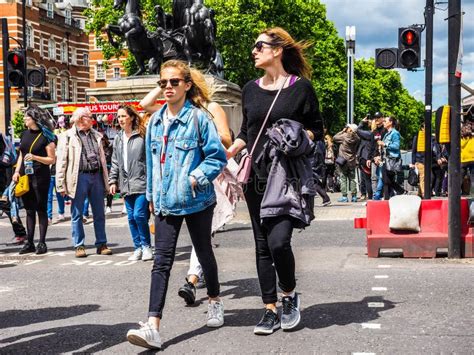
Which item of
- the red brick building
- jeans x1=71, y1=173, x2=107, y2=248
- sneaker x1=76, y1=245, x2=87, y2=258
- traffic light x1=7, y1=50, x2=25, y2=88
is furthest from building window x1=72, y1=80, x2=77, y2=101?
sneaker x1=76, y1=245, x2=87, y2=258

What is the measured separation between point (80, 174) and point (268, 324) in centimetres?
509

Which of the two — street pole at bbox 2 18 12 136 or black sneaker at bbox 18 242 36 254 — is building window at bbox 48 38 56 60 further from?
black sneaker at bbox 18 242 36 254

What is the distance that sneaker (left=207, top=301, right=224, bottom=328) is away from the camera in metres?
5.31

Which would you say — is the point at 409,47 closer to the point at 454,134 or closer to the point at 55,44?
the point at 454,134

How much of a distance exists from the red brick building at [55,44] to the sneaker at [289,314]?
5992 cm

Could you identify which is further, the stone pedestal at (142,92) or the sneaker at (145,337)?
the stone pedestal at (142,92)

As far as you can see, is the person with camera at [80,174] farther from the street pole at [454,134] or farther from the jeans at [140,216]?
the street pole at [454,134]

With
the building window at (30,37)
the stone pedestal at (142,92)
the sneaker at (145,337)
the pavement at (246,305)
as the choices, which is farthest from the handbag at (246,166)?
the building window at (30,37)

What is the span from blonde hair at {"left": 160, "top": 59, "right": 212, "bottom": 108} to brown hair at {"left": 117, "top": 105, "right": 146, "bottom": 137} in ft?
12.5

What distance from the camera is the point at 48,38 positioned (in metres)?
73.1

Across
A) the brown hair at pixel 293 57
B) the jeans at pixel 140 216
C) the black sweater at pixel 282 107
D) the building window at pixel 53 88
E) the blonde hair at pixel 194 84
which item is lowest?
the jeans at pixel 140 216

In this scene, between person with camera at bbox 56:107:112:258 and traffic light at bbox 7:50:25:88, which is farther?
traffic light at bbox 7:50:25:88

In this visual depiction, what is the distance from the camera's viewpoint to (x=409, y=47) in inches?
533

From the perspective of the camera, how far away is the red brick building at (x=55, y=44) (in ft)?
213
